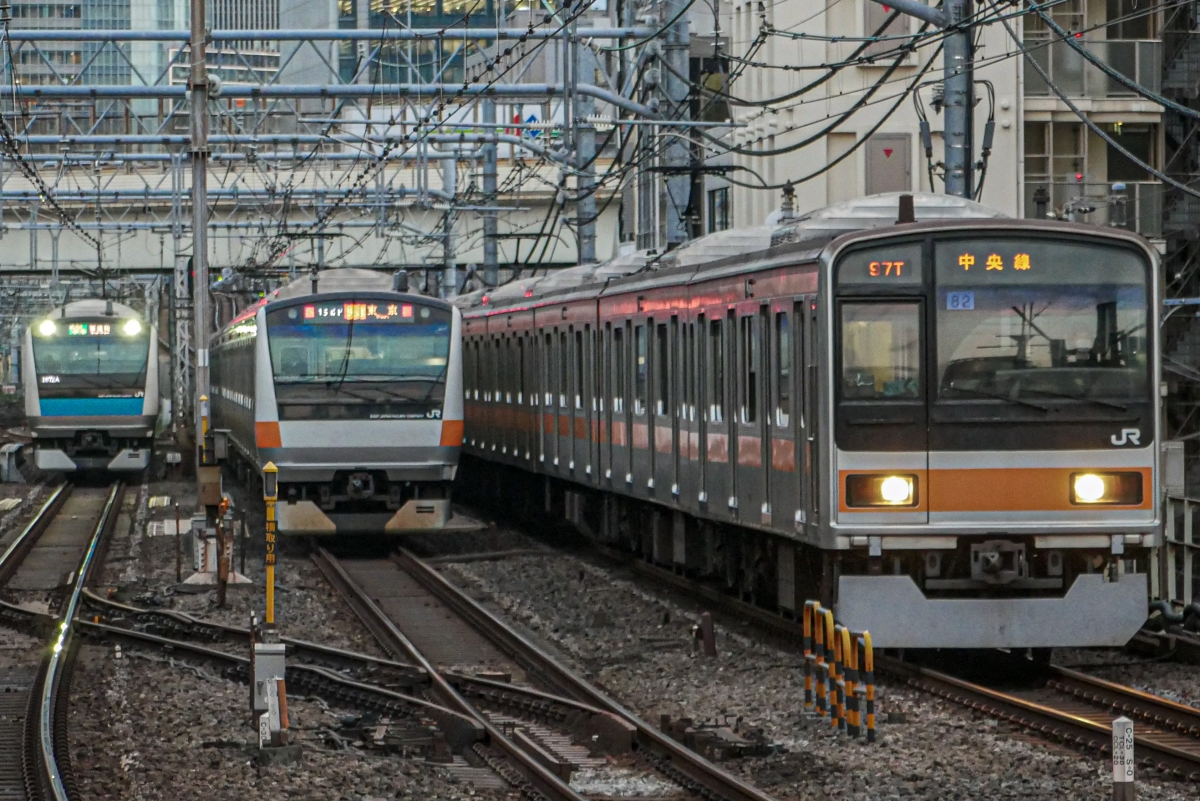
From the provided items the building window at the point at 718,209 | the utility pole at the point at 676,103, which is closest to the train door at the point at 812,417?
the utility pole at the point at 676,103

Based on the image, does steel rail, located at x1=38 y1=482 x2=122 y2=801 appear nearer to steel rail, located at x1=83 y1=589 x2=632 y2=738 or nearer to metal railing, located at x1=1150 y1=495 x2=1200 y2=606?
steel rail, located at x1=83 y1=589 x2=632 y2=738

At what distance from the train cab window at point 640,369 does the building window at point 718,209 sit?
2109 cm

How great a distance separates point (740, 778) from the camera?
9352 mm

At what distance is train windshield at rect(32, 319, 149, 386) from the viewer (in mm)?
32844

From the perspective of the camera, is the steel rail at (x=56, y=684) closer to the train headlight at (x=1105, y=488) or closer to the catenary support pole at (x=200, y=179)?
the catenary support pole at (x=200, y=179)

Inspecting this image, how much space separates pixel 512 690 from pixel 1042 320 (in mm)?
3678

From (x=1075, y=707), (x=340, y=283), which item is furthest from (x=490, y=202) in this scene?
(x=1075, y=707)

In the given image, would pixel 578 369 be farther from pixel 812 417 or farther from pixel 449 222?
pixel 449 222

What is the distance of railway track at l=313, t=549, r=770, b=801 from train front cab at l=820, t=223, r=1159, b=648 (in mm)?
1783

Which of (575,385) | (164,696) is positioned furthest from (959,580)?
(575,385)

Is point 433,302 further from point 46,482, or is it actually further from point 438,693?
point 46,482

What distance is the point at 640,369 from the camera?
17.5 meters

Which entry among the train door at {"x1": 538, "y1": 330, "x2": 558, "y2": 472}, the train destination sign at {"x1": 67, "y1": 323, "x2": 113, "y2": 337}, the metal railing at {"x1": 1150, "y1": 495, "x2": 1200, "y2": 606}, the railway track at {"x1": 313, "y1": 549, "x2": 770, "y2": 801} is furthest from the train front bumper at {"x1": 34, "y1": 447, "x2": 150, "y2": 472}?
the metal railing at {"x1": 1150, "y1": 495, "x2": 1200, "y2": 606}

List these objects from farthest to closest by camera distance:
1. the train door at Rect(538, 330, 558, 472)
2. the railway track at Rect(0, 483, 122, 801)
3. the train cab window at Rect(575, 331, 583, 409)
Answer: the train door at Rect(538, 330, 558, 472)
the train cab window at Rect(575, 331, 583, 409)
the railway track at Rect(0, 483, 122, 801)
